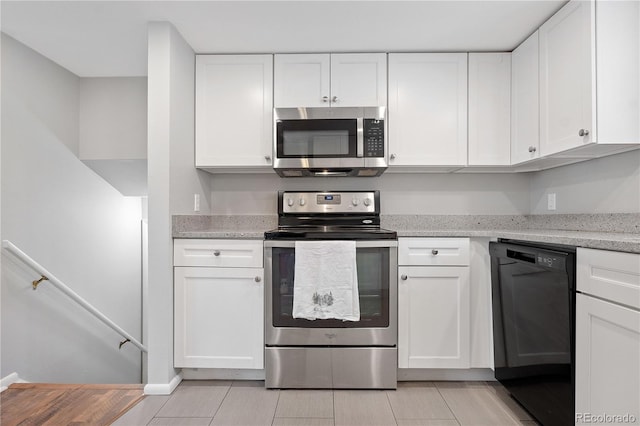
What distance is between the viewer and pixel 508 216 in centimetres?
264

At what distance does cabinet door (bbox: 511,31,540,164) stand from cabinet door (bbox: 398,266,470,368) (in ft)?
2.84

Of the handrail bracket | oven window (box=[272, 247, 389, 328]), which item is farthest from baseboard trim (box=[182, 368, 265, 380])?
the handrail bracket

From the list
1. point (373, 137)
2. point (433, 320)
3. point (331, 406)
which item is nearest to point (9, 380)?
point (331, 406)

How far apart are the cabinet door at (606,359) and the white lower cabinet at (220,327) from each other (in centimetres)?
157

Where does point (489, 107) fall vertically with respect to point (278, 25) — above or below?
below

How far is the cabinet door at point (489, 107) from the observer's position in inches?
92.2

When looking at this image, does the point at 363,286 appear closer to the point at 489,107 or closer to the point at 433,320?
the point at 433,320

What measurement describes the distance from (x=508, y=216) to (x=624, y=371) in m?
1.58

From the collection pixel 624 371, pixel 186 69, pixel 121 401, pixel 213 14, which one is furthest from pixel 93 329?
pixel 624 371

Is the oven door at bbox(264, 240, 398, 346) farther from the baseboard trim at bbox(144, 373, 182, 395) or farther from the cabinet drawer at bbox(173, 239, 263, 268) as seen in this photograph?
the baseboard trim at bbox(144, 373, 182, 395)

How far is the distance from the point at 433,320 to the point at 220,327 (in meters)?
1.29

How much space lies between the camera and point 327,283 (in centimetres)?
201

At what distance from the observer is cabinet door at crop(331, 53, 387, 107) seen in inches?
92.4

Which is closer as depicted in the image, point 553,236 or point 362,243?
point 553,236
